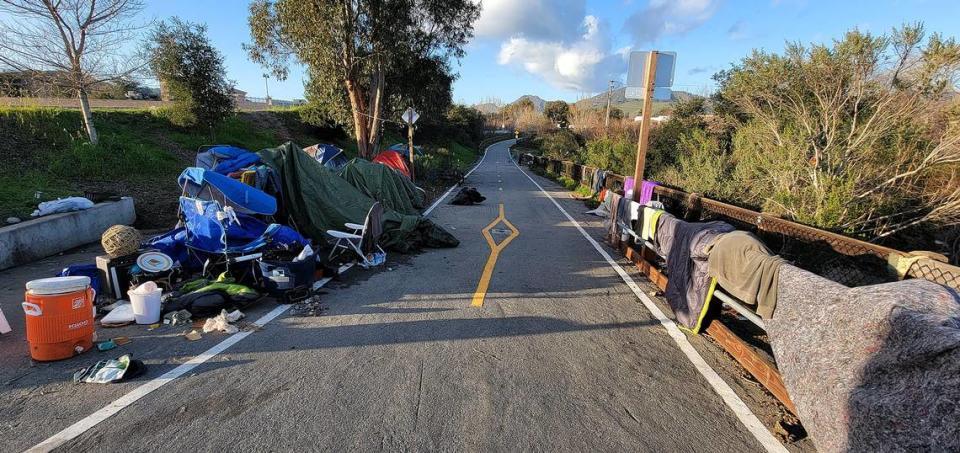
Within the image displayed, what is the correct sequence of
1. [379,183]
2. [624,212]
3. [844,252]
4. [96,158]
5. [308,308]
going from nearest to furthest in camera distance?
[844,252]
[308,308]
[624,212]
[379,183]
[96,158]

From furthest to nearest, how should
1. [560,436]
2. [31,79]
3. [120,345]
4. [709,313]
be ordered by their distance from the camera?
[31,79] → [709,313] → [120,345] → [560,436]

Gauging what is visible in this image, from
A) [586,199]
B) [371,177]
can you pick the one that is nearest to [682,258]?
[371,177]

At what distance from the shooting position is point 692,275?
495 centimetres

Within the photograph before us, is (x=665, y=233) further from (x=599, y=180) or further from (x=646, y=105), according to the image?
(x=599, y=180)

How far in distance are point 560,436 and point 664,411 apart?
0.93 m

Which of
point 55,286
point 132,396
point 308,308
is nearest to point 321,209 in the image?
point 308,308

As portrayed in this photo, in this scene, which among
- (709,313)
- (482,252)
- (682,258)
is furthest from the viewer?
(482,252)

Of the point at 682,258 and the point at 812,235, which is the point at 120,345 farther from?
the point at 812,235

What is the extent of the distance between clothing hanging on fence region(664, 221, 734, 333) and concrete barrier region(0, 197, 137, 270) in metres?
9.55

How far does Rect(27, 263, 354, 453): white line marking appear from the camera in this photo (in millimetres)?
2750

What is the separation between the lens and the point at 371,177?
1155cm

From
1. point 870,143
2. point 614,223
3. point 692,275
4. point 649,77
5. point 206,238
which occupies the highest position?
point 649,77

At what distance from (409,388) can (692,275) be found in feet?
11.2

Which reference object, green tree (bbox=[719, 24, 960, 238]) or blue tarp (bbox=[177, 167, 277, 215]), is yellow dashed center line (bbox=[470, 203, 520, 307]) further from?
green tree (bbox=[719, 24, 960, 238])
